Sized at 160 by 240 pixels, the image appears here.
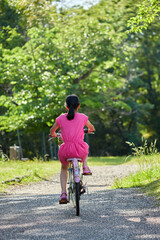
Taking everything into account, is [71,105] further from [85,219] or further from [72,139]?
[85,219]

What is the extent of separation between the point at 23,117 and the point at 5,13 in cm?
899

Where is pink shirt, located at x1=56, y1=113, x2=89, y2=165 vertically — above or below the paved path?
above

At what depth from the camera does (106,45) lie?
26.7m

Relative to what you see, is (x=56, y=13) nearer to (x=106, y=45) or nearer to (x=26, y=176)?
(x=106, y=45)

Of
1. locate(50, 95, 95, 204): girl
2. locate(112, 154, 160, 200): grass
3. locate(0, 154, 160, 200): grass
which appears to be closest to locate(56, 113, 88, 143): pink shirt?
locate(50, 95, 95, 204): girl

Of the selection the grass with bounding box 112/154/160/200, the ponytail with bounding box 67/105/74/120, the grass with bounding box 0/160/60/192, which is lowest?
the grass with bounding box 0/160/60/192

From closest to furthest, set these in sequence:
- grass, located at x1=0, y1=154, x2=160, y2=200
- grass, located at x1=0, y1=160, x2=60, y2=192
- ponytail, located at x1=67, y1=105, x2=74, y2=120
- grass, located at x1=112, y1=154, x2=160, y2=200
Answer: ponytail, located at x1=67, y1=105, x2=74, y2=120, grass, located at x1=0, y1=154, x2=160, y2=200, grass, located at x1=112, y1=154, x2=160, y2=200, grass, located at x1=0, y1=160, x2=60, y2=192

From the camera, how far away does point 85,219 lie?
630 centimetres

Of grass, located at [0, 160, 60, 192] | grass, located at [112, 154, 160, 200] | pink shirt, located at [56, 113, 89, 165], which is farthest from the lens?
grass, located at [0, 160, 60, 192]

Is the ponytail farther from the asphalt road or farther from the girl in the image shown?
the asphalt road

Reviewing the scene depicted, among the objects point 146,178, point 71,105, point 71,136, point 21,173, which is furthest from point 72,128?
point 21,173

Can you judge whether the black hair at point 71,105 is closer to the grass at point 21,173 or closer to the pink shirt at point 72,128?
the pink shirt at point 72,128

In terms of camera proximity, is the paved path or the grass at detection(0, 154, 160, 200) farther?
the grass at detection(0, 154, 160, 200)

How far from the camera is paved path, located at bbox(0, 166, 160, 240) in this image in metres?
5.41
